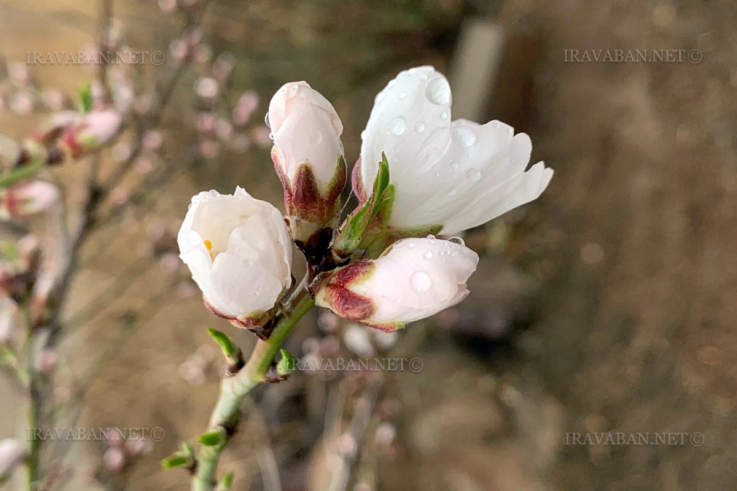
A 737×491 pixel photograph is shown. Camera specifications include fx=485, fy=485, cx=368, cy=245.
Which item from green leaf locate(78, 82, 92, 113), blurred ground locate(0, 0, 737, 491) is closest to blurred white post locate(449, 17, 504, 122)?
blurred ground locate(0, 0, 737, 491)

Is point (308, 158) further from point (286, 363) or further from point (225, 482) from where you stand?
point (225, 482)

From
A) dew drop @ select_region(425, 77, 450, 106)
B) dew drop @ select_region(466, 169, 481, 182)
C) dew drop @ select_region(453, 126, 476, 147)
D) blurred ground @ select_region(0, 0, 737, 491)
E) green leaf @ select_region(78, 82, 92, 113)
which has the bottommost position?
blurred ground @ select_region(0, 0, 737, 491)

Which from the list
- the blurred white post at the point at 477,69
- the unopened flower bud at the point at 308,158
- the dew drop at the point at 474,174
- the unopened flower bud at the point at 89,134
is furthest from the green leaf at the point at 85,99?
the blurred white post at the point at 477,69

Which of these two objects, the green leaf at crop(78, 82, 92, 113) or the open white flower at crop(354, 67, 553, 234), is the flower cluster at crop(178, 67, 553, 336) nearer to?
the open white flower at crop(354, 67, 553, 234)

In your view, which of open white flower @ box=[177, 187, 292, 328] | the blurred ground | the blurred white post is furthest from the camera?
the blurred white post

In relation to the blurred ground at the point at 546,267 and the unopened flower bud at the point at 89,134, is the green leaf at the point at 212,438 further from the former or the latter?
the blurred ground at the point at 546,267

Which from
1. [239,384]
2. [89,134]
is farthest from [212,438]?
[89,134]
